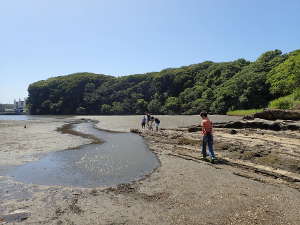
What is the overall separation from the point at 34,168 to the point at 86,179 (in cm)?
424

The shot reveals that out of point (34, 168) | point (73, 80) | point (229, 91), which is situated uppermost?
point (73, 80)

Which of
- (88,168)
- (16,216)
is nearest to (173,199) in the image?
(16,216)

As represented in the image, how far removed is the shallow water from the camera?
11938mm

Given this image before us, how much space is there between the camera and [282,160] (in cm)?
1203

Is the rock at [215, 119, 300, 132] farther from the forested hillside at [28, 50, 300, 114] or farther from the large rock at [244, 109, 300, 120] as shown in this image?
the forested hillside at [28, 50, 300, 114]

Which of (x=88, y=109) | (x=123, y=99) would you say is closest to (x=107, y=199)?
(x=123, y=99)

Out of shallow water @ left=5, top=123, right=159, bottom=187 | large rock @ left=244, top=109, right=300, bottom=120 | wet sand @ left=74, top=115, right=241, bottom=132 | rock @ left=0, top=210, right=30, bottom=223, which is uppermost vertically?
large rock @ left=244, top=109, right=300, bottom=120

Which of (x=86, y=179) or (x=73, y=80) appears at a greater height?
(x=73, y=80)

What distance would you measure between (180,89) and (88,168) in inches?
4652

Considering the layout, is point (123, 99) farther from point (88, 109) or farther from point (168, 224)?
point (168, 224)

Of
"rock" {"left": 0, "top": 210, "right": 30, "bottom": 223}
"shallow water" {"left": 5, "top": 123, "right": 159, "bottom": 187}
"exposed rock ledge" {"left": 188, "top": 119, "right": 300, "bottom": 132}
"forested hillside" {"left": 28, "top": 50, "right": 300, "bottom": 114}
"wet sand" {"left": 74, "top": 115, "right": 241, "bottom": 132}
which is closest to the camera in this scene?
"rock" {"left": 0, "top": 210, "right": 30, "bottom": 223}

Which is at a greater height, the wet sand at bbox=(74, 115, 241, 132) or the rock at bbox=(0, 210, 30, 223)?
the wet sand at bbox=(74, 115, 241, 132)

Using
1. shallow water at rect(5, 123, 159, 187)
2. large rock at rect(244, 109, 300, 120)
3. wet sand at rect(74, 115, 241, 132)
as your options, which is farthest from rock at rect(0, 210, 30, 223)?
wet sand at rect(74, 115, 241, 132)

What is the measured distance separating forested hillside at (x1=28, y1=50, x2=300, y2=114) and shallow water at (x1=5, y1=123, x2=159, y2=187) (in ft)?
151
